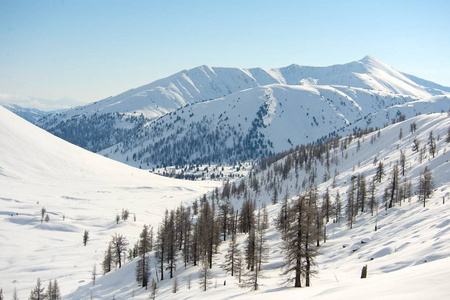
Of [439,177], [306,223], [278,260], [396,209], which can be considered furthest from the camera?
[439,177]

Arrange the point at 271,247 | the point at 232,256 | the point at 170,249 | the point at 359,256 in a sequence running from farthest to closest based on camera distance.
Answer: the point at 271,247 → the point at 170,249 → the point at 232,256 → the point at 359,256

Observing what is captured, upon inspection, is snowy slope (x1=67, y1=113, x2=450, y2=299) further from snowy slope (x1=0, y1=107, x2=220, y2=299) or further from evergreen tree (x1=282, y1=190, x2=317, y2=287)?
snowy slope (x1=0, y1=107, x2=220, y2=299)

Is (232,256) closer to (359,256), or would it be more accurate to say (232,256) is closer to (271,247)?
(271,247)

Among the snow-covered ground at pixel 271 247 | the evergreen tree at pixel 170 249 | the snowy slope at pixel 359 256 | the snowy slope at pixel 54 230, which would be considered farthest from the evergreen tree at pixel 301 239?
the snowy slope at pixel 54 230

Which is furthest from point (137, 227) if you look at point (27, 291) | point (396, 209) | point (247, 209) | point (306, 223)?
point (306, 223)

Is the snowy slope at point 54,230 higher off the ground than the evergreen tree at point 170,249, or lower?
lower

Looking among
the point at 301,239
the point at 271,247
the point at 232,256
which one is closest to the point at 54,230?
the point at 271,247

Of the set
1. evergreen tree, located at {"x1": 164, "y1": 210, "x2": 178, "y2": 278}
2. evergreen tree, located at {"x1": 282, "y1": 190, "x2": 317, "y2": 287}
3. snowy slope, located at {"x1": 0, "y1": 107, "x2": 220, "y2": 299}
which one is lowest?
snowy slope, located at {"x1": 0, "y1": 107, "x2": 220, "y2": 299}

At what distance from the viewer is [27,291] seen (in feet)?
275

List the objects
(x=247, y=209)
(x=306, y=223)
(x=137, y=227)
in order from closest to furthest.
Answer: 1. (x=306, y=223)
2. (x=247, y=209)
3. (x=137, y=227)

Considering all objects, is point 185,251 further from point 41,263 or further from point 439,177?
point 439,177

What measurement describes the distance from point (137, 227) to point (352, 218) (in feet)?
359

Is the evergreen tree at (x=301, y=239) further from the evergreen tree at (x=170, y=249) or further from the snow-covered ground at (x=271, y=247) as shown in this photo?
the evergreen tree at (x=170, y=249)

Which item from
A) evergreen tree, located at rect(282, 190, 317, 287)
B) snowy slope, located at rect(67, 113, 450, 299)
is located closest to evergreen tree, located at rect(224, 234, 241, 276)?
snowy slope, located at rect(67, 113, 450, 299)
